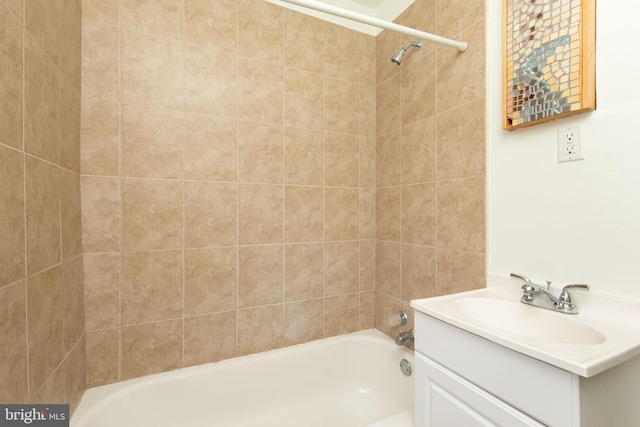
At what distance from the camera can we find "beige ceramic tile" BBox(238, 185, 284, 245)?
1.55 m

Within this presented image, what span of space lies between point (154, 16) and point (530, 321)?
80.3 inches

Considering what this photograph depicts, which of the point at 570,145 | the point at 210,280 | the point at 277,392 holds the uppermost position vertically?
the point at 570,145

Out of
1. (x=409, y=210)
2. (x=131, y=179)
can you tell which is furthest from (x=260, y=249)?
(x=409, y=210)

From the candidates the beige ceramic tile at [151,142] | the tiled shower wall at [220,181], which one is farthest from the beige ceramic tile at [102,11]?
the beige ceramic tile at [151,142]

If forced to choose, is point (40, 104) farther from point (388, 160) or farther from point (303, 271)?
point (388, 160)

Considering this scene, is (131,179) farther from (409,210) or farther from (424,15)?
(424,15)

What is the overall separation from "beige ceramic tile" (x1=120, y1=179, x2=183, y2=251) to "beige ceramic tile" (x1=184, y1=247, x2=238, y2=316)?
0.41 feet

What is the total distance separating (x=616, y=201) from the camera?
2.83ft

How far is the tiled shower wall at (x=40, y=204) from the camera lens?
753mm

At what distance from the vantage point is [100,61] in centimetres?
128

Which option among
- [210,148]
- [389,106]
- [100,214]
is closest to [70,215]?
[100,214]

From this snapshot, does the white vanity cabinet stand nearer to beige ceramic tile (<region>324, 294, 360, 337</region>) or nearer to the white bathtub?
the white bathtub

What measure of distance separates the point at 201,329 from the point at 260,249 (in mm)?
503

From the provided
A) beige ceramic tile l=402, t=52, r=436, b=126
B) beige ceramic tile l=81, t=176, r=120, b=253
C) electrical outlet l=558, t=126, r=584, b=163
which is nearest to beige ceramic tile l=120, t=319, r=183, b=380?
beige ceramic tile l=81, t=176, r=120, b=253
